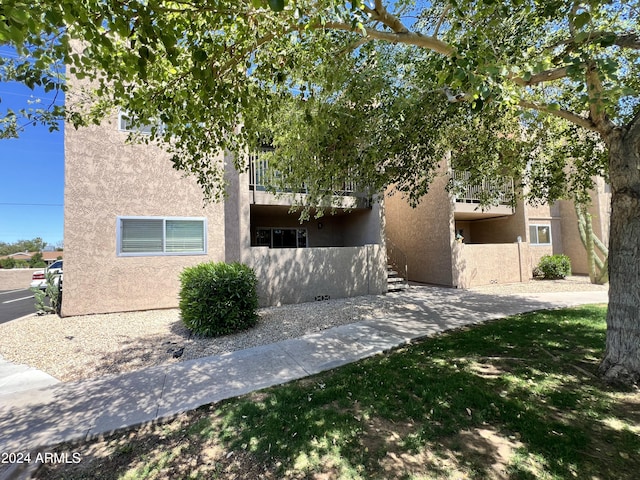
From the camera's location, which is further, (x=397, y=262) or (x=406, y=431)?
(x=397, y=262)

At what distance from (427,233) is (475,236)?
542 centimetres

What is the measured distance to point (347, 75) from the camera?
17.1ft

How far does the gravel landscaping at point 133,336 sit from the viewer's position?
5.32 m

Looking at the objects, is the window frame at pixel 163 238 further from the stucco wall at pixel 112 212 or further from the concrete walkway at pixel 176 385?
the concrete walkway at pixel 176 385

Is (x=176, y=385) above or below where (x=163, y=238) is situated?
below

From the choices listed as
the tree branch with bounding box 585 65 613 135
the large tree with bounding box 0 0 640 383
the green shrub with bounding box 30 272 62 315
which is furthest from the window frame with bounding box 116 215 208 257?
the tree branch with bounding box 585 65 613 135

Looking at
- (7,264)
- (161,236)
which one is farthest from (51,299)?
(7,264)

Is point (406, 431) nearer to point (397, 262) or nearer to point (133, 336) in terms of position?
point (133, 336)

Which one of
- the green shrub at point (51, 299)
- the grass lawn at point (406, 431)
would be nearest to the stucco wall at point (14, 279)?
the green shrub at point (51, 299)

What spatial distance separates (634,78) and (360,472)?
8224 millimetres

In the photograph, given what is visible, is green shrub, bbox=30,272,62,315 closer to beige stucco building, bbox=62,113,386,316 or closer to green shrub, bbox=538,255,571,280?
beige stucco building, bbox=62,113,386,316

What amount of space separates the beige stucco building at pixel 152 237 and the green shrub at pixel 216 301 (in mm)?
2317

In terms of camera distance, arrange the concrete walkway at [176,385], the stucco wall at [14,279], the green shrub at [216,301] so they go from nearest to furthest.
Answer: the concrete walkway at [176,385]
the green shrub at [216,301]
the stucco wall at [14,279]

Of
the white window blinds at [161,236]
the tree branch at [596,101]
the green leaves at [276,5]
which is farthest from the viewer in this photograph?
the white window blinds at [161,236]
